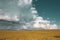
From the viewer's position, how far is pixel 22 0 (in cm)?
163

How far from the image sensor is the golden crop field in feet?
5.08

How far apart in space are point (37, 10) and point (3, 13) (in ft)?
1.22

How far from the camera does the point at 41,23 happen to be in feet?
5.28

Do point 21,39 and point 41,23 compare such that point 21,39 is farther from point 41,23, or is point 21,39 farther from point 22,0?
point 22,0

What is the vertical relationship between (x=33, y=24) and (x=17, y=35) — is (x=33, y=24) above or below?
above

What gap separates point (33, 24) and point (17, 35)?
210mm

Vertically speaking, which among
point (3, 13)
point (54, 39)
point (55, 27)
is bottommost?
point (54, 39)

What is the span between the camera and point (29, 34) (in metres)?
1.58

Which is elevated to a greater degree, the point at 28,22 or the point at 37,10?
the point at 37,10

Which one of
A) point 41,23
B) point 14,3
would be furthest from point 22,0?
point 41,23

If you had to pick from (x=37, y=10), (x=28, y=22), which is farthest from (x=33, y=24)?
(x=37, y=10)

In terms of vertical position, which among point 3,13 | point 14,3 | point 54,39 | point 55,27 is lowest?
point 54,39

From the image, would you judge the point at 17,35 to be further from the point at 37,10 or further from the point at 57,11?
the point at 57,11

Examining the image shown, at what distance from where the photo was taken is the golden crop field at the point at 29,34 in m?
1.55
